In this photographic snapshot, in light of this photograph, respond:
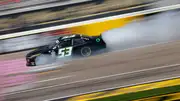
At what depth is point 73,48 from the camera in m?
7.80

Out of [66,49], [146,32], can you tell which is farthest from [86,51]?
[146,32]

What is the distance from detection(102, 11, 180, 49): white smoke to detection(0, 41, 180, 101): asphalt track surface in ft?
2.16

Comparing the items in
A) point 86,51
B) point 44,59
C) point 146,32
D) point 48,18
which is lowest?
point 44,59

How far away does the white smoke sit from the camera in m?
8.23

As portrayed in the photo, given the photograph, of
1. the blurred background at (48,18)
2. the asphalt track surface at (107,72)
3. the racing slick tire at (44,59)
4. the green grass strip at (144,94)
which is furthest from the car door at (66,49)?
the green grass strip at (144,94)

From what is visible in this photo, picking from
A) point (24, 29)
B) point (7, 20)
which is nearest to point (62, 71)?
point (24, 29)

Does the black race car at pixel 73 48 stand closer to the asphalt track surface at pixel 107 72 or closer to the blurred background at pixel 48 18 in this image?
the asphalt track surface at pixel 107 72

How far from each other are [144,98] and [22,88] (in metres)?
2.55

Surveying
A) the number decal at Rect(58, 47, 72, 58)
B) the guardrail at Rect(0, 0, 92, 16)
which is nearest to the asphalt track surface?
the number decal at Rect(58, 47, 72, 58)

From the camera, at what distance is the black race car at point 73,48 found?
7.78 metres

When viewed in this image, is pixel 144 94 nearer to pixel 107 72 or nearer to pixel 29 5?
pixel 107 72

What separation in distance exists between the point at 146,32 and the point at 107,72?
264 cm

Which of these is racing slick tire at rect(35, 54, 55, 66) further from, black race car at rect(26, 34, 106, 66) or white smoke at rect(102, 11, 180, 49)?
white smoke at rect(102, 11, 180, 49)

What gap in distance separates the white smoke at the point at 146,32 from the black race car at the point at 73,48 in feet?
1.55
